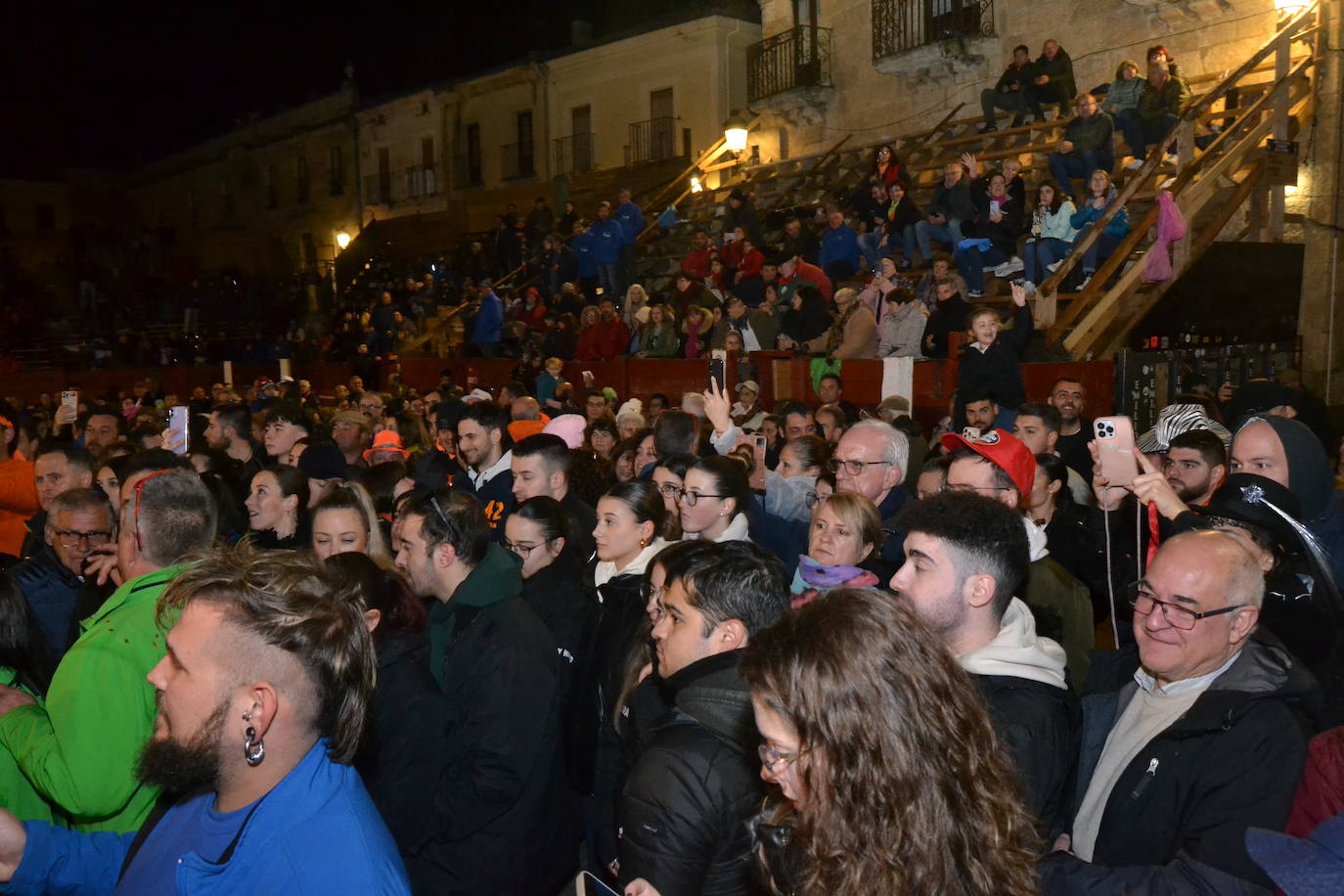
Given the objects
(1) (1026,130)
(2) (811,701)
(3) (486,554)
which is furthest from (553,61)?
(2) (811,701)

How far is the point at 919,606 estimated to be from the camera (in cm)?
287

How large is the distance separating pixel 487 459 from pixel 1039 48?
16.5 m

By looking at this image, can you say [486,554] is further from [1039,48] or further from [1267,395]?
[1039,48]

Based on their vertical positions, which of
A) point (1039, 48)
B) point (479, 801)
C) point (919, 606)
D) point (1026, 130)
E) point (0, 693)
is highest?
point (1039, 48)

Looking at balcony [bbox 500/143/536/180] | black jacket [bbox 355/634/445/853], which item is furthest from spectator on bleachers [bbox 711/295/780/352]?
balcony [bbox 500/143/536/180]

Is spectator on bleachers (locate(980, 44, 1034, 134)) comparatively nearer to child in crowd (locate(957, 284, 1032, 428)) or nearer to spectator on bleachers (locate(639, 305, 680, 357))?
spectator on bleachers (locate(639, 305, 680, 357))

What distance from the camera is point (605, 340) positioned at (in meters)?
16.0

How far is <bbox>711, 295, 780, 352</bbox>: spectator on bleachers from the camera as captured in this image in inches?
539

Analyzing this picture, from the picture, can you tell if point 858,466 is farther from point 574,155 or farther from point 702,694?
point 574,155

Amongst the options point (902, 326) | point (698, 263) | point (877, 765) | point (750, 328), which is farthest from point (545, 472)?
point (698, 263)

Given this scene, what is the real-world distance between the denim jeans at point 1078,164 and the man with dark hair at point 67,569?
12471mm

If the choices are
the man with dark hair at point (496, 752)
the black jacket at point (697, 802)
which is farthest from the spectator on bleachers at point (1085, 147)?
the black jacket at point (697, 802)

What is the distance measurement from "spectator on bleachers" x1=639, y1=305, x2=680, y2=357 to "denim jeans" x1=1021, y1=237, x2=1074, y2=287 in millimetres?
5003

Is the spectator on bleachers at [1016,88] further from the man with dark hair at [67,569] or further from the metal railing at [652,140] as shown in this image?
the man with dark hair at [67,569]
